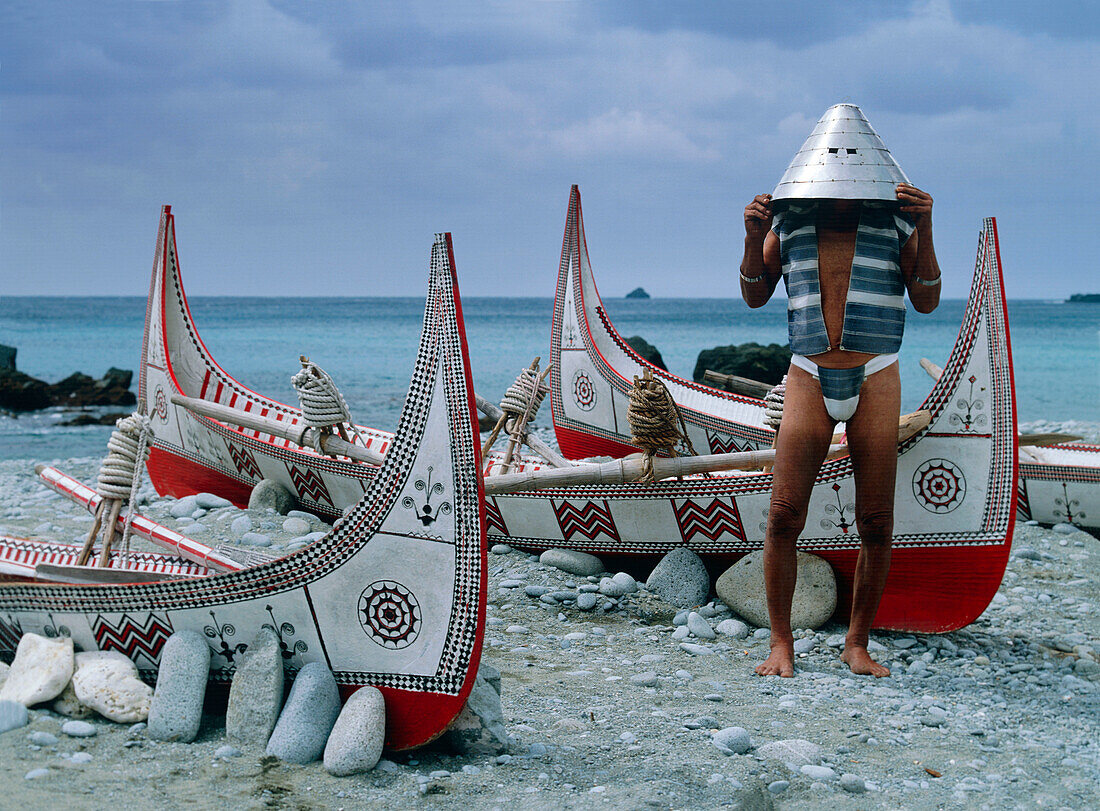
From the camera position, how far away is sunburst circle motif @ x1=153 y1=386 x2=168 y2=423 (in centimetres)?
895

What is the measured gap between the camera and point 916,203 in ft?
16.3

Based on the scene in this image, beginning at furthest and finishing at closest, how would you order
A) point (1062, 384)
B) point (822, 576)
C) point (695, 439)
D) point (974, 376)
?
point (1062, 384), point (695, 439), point (822, 576), point (974, 376)

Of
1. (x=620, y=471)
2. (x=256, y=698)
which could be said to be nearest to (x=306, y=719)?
(x=256, y=698)

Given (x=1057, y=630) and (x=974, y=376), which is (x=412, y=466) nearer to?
(x=974, y=376)

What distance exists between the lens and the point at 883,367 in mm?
5152

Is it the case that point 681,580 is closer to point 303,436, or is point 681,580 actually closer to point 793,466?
point 793,466

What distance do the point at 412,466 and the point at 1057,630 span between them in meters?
4.52

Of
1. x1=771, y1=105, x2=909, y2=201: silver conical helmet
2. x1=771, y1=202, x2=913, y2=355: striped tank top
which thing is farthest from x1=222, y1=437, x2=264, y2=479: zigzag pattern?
x1=771, y1=105, x2=909, y2=201: silver conical helmet

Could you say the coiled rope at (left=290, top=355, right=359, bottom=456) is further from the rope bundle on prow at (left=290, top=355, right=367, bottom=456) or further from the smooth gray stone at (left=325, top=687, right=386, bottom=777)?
the smooth gray stone at (left=325, top=687, right=386, bottom=777)

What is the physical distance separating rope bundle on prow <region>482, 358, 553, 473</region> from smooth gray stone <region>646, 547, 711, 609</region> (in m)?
1.44

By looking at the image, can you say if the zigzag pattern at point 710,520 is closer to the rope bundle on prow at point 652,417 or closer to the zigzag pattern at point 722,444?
the rope bundle on prow at point 652,417

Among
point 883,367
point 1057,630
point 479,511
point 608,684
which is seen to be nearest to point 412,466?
point 479,511

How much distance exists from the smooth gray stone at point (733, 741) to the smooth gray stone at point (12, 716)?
9.52 feet

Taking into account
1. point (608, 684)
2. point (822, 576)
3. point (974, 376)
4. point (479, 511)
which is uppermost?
point (974, 376)
